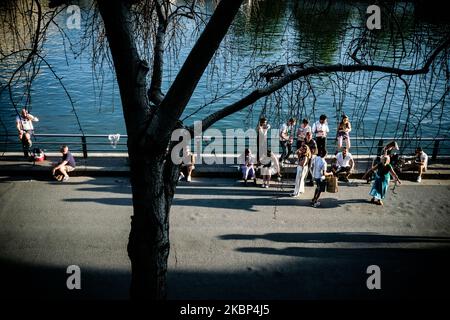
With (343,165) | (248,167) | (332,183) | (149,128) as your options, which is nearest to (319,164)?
(332,183)

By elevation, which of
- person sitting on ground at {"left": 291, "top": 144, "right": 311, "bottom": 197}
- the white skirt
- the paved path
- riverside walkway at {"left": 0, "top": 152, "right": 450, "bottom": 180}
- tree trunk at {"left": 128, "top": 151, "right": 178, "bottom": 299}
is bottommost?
the paved path

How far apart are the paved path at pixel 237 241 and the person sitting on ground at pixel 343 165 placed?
645 mm

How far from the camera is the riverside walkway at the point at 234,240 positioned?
712 centimetres

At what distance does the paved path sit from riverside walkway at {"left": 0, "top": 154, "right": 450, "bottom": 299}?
3 centimetres

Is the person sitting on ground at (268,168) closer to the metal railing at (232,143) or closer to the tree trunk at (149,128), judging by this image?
the metal railing at (232,143)

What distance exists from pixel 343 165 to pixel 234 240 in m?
5.13

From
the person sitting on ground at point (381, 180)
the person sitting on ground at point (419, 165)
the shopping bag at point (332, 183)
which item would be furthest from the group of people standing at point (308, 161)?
the person sitting on ground at point (419, 165)

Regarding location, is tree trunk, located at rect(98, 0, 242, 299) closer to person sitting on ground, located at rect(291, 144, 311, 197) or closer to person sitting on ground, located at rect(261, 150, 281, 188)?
person sitting on ground, located at rect(291, 144, 311, 197)

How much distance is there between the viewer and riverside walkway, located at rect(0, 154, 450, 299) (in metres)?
7.12

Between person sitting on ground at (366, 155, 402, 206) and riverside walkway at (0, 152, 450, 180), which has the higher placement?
person sitting on ground at (366, 155, 402, 206)

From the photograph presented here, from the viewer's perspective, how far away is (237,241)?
27.8 ft

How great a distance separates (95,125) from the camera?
21.1m

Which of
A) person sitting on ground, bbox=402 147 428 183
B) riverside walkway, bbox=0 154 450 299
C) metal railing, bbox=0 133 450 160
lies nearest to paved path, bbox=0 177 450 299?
riverside walkway, bbox=0 154 450 299

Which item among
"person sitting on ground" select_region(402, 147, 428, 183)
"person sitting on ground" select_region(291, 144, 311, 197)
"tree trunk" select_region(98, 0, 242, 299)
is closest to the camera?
"tree trunk" select_region(98, 0, 242, 299)
